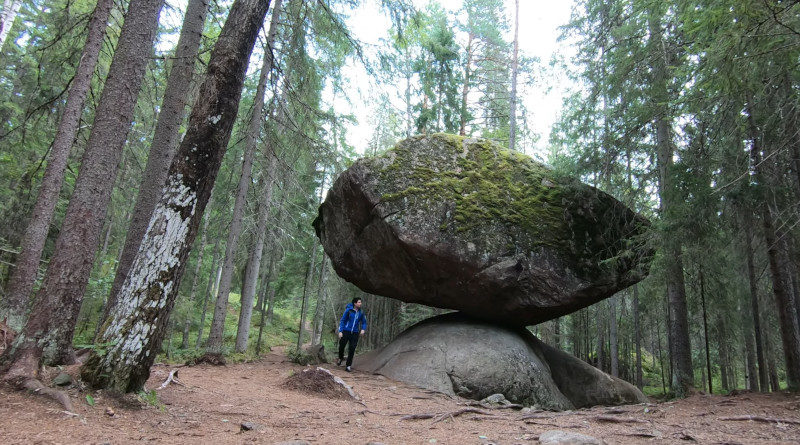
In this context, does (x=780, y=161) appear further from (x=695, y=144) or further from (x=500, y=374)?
(x=500, y=374)

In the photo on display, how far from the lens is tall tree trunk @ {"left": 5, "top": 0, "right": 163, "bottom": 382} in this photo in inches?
153

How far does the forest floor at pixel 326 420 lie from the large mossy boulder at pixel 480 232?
2783 millimetres

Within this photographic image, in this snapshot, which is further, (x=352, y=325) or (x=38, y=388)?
(x=352, y=325)

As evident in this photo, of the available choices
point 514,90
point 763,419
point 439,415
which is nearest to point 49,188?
point 439,415

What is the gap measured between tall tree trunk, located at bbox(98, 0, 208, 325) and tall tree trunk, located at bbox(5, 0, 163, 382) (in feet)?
3.70

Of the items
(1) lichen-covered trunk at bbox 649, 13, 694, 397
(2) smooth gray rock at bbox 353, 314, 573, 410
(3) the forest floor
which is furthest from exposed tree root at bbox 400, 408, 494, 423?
(1) lichen-covered trunk at bbox 649, 13, 694, 397

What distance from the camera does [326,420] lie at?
15.0 ft

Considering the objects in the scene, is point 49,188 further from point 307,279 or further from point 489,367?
point 307,279

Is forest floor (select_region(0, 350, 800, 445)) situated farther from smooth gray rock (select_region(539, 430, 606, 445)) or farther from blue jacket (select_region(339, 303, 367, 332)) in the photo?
blue jacket (select_region(339, 303, 367, 332))

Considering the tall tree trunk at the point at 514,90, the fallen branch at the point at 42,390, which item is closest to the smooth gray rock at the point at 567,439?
the fallen branch at the point at 42,390

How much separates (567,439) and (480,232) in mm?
5367

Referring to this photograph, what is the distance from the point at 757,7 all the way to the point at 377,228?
21.6 ft

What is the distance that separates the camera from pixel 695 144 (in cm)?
Answer: 748

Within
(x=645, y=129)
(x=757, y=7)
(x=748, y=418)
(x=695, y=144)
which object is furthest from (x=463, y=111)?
(x=748, y=418)
